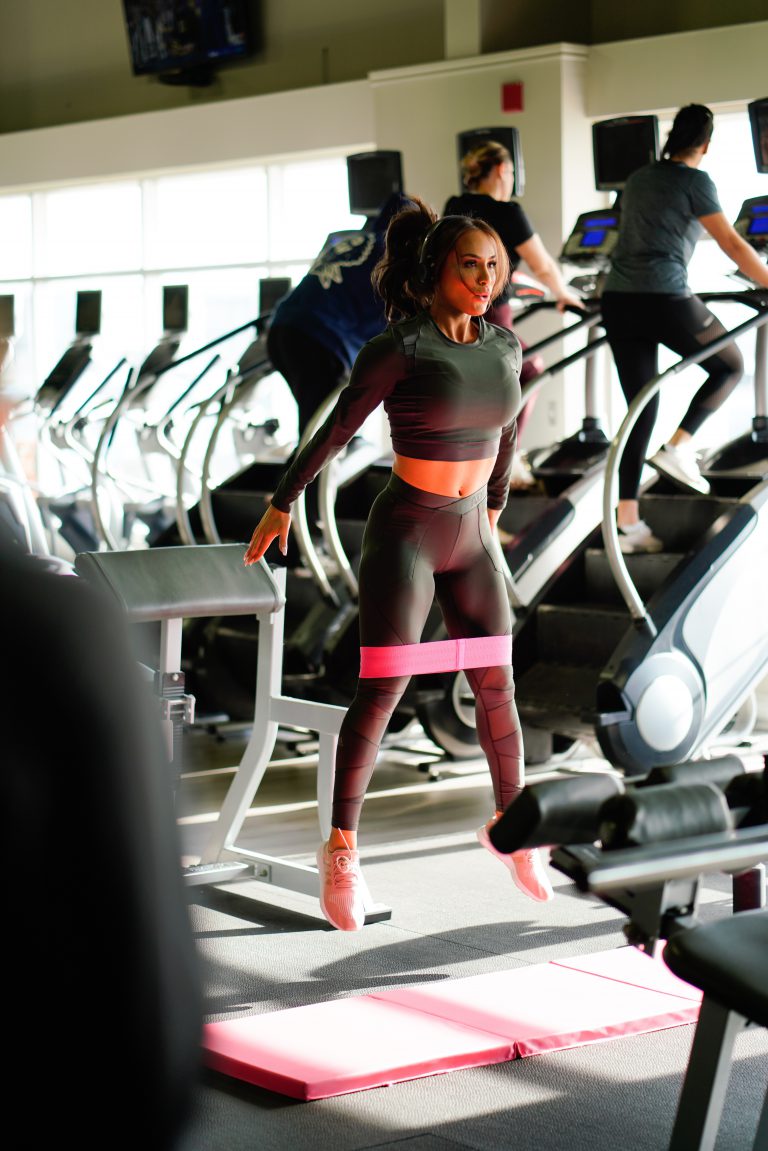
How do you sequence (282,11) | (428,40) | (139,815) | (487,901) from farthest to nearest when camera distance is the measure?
(282,11), (428,40), (487,901), (139,815)

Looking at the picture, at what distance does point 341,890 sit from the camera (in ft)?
11.4

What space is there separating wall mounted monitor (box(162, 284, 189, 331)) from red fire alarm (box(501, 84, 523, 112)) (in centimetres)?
211

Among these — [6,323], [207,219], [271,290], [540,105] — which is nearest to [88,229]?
[207,219]

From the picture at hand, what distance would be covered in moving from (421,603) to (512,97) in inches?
223

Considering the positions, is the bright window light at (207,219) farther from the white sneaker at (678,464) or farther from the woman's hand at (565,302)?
the white sneaker at (678,464)

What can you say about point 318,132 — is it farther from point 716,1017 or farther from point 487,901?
point 716,1017

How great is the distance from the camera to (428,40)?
385 inches

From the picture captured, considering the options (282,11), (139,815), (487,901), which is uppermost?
(282,11)

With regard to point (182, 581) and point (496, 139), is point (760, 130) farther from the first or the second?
point (182, 581)

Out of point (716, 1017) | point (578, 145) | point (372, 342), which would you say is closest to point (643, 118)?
point (578, 145)

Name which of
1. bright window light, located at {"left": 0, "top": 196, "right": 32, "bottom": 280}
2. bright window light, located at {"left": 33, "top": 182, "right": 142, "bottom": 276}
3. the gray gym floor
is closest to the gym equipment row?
the gray gym floor

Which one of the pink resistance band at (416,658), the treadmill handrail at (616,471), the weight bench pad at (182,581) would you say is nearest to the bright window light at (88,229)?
the treadmill handrail at (616,471)

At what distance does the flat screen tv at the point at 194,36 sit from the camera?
1075 centimetres

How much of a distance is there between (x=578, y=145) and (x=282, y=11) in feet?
11.5
